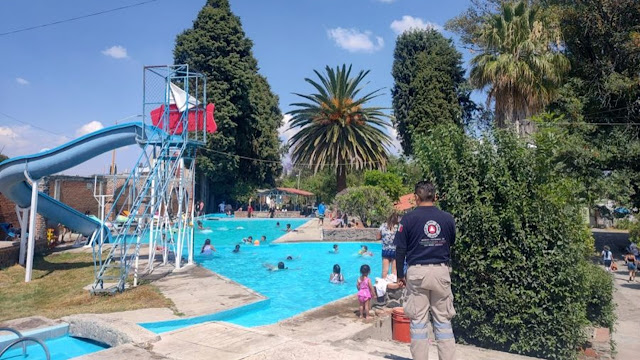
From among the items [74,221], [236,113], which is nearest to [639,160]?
[74,221]

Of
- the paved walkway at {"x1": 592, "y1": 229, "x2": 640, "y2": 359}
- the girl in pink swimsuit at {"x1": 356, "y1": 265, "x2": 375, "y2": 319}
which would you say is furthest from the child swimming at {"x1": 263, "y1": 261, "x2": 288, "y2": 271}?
the paved walkway at {"x1": 592, "y1": 229, "x2": 640, "y2": 359}

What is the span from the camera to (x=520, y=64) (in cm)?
2220

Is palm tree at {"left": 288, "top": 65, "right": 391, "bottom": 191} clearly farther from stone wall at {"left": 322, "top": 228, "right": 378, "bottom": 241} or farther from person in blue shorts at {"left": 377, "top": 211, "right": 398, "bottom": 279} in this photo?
person in blue shorts at {"left": 377, "top": 211, "right": 398, "bottom": 279}

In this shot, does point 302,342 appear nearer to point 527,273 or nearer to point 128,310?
point 527,273

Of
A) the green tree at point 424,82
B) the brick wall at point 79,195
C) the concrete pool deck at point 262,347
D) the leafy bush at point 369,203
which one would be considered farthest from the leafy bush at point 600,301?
the green tree at point 424,82

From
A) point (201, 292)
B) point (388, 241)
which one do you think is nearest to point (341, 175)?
point (201, 292)

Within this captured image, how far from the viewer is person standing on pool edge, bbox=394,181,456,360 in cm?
450

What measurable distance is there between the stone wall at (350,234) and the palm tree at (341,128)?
39.4ft

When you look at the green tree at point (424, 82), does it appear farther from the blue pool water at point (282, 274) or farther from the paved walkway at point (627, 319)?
the paved walkway at point (627, 319)

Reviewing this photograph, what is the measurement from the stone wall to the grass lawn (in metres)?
14.3

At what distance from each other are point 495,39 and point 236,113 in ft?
80.7

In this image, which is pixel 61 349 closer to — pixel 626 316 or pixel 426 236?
pixel 426 236

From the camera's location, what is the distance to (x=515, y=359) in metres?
6.19

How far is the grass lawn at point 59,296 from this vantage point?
1006cm
